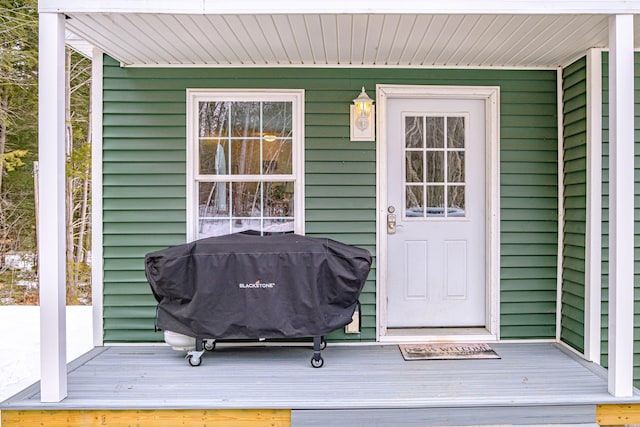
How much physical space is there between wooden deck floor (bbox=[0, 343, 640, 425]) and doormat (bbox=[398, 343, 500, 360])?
0.27 ft

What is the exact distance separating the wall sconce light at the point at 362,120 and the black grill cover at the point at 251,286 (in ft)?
3.60

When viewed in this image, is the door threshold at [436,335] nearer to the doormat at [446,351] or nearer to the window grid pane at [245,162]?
the doormat at [446,351]

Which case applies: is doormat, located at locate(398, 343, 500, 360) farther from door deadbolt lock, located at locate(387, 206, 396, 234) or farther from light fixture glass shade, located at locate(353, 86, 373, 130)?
light fixture glass shade, located at locate(353, 86, 373, 130)

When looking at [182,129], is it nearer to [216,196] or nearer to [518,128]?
[216,196]

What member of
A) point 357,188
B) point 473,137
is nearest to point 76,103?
point 357,188

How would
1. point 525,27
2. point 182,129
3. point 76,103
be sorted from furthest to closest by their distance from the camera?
point 76,103 → point 182,129 → point 525,27

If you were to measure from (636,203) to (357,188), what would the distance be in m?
2.11

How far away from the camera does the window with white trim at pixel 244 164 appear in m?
3.62

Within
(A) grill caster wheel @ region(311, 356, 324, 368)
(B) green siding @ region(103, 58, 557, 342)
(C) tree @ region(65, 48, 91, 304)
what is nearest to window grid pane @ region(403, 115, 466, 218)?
(B) green siding @ region(103, 58, 557, 342)

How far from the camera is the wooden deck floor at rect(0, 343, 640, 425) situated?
2.50 metres

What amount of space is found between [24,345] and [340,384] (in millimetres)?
3632

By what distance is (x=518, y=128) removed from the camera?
11.9ft

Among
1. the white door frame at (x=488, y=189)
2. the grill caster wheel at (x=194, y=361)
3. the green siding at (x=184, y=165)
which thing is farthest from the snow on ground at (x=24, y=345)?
the white door frame at (x=488, y=189)

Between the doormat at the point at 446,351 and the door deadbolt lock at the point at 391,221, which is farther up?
the door deadbolt lock at the point at 391,221
